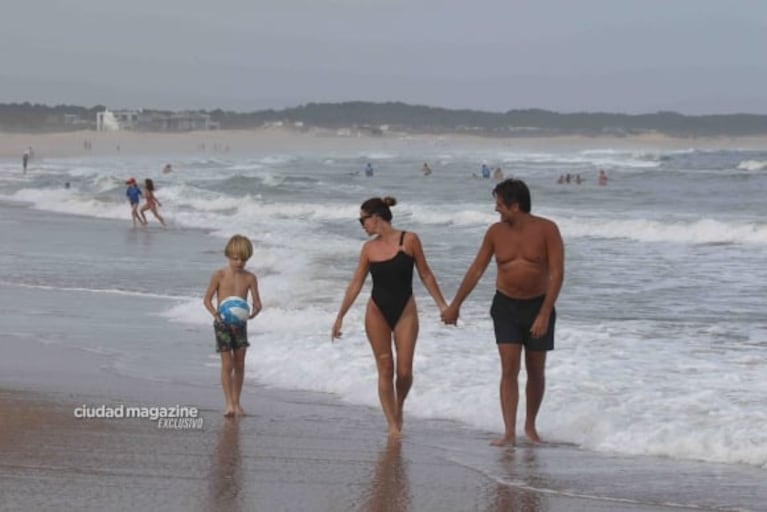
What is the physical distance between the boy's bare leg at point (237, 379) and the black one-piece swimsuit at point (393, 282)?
1185 mm

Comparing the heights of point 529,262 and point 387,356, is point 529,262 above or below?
above

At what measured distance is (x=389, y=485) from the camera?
21.2 ft

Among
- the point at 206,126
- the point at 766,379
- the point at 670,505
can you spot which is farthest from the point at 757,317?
the point at 206,126

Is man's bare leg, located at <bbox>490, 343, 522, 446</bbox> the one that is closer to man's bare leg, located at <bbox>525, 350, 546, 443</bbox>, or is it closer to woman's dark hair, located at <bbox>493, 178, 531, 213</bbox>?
man's bare leg, located at <bbox>525, 350, 546, 443</bbox>

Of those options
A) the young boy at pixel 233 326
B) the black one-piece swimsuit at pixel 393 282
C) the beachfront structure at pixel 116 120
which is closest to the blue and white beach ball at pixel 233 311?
the young boy at pixel 233 326

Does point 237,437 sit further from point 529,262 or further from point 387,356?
point 529,262

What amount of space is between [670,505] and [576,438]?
189 centimetres

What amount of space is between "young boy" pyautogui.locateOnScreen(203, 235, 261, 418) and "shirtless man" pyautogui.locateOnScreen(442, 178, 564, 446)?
5.22 feet

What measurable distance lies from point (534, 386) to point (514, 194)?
118 centimetres

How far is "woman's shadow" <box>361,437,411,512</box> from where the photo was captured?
19.9 feet

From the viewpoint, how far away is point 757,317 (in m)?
13.8

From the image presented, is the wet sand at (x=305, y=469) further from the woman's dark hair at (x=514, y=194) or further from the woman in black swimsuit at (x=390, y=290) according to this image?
the woman's dark hair at (x=514, y=194)

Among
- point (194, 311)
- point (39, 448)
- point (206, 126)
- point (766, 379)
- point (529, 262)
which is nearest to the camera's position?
point (39, 448)

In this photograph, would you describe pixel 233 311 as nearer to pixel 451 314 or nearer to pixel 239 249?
pixel 239 249
